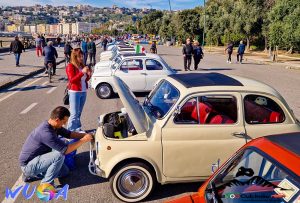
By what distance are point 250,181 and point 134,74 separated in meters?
9.28

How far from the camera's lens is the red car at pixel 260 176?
8.01ft

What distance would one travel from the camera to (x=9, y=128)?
26.5 feet

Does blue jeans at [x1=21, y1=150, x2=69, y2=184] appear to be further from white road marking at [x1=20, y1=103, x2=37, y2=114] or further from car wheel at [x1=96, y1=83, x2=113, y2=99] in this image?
car wheel at [x1=96, y1=83, x2=113, y2=99]

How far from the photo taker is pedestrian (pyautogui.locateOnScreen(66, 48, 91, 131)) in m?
7.10

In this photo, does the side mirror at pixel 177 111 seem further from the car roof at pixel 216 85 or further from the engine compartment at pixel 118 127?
the engine compartment at pixel 118 127

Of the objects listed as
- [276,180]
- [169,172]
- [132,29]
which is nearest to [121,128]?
[169,172]

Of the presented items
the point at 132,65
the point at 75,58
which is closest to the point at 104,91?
the point at 132,65

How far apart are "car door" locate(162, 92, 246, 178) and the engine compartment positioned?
2.00ft

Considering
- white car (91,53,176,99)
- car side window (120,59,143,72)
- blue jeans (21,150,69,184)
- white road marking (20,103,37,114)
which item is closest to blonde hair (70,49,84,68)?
blue jeans (21,150,69,184)

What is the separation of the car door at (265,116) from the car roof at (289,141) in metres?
1.72

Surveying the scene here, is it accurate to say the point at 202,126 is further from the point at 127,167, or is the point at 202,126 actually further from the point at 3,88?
the point at 3,88

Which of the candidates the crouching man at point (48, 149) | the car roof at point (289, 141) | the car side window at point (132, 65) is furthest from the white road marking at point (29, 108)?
the car roof at point (289, 141)

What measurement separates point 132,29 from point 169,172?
126m

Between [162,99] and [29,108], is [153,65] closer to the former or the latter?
[29,108]
